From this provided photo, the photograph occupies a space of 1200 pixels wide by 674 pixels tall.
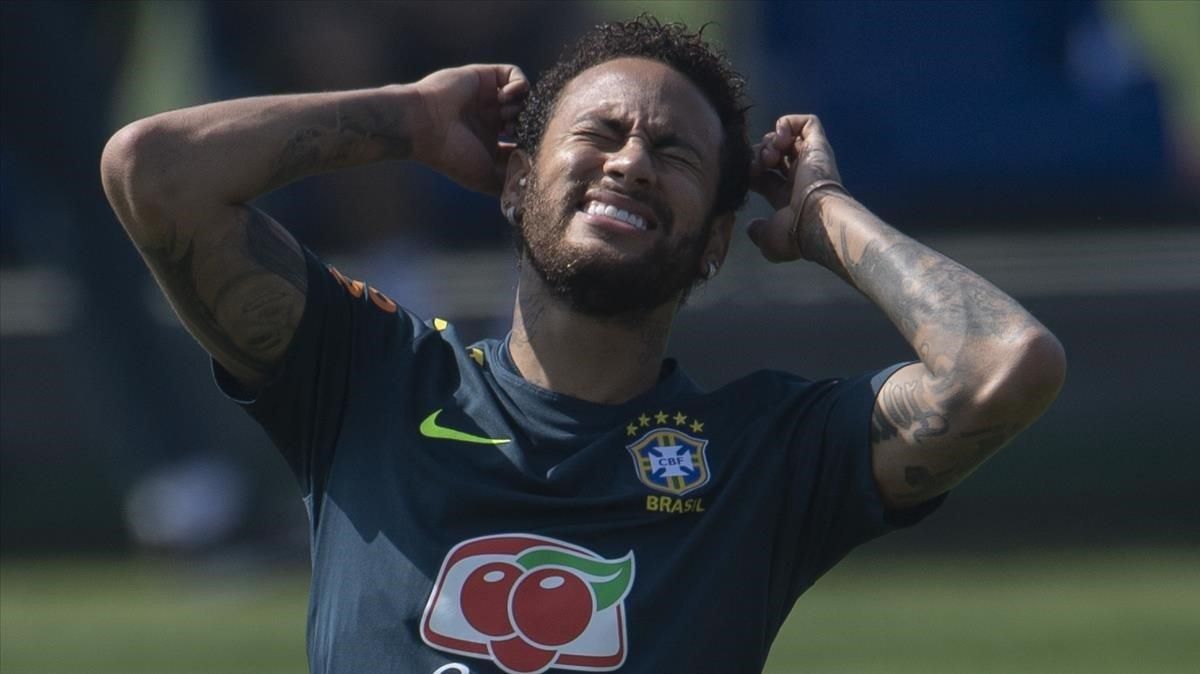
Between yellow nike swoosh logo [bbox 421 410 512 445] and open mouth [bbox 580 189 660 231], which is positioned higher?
open mouth [bbox 580 189 660 231]

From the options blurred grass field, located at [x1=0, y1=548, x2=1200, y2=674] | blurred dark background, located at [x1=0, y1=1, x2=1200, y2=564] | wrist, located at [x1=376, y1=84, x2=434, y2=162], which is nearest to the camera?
wrist, located at [x1=376, y1=84, x2=434, y2=162]

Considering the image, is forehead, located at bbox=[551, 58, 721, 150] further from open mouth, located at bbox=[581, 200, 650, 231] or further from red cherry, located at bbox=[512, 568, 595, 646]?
red cherry, located at bbox=[512, 568, 595, 646]

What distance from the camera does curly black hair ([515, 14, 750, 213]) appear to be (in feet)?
12.5

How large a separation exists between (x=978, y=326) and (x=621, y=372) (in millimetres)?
683

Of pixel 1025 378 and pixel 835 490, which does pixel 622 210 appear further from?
pixel 1025 378

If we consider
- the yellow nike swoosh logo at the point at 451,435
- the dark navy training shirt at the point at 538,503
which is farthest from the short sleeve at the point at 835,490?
the yellow nike swoosh logo at the point at 451,435

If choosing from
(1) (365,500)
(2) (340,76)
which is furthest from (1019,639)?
(2) (340,76)

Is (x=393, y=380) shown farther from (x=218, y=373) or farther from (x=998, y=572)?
(x=998, y=572)

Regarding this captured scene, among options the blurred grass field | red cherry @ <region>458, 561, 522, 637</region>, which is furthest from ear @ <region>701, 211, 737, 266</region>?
the blurred grass field

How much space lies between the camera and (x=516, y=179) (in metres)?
3.85

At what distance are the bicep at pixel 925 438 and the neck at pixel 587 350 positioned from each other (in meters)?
0.47

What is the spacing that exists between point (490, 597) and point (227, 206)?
879 millimetres

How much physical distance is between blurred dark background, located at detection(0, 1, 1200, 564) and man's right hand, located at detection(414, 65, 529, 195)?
14.6 feet

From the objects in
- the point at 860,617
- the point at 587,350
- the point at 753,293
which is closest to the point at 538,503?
the point at 587,350
